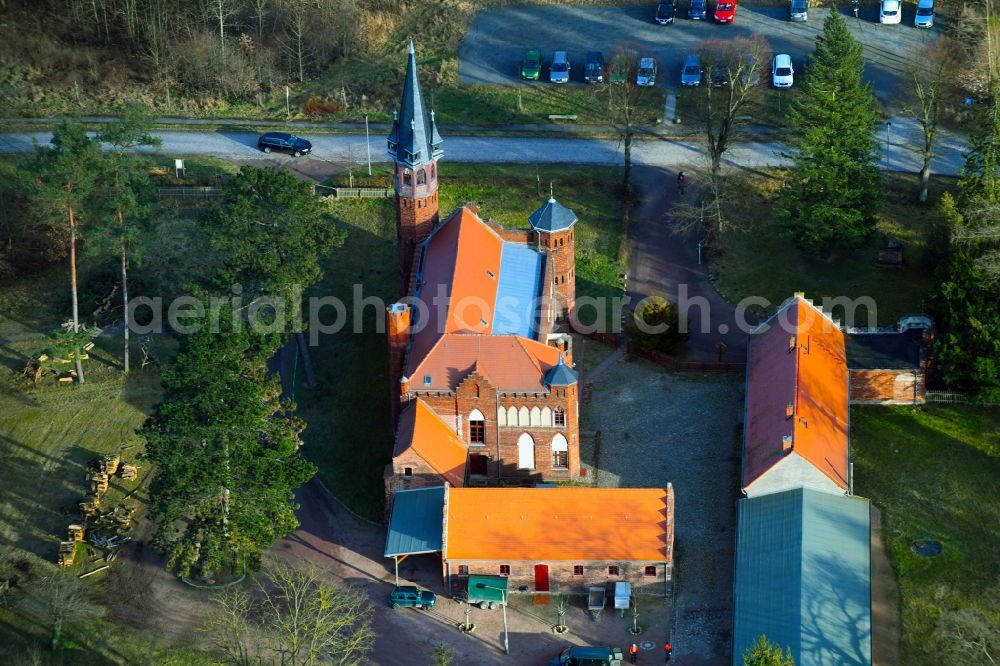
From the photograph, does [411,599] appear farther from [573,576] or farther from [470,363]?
[470,363]

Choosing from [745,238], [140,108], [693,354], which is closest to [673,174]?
[745,238]

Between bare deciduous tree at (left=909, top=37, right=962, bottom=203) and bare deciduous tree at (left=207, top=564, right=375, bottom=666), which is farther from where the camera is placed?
bare deciduous tree at (left=909, top=37, right=962, bottom=203)

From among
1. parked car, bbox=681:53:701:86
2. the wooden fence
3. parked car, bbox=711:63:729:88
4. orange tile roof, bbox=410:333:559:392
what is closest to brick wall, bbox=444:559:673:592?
orange tile roof, bbox=410:333:559:392

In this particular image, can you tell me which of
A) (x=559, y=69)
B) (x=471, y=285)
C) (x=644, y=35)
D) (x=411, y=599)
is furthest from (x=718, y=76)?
(x=411, y=599)

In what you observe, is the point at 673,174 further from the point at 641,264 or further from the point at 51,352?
the point at 51,352

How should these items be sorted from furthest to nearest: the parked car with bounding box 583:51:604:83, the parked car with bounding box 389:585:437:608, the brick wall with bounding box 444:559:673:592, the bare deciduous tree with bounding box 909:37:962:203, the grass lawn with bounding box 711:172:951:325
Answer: the parked car with bounding box 583:51:604:83 < the bare deciduous tree with bounding box 909:37:962:203 < the grass lawn with bounding box 711:172:951:325 < the parked car with bounding box 389:585:437:608 < the brick wall with bounding box 444:559:673:592

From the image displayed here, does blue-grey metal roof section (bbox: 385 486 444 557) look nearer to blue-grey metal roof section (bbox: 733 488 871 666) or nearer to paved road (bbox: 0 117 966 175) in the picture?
blue-grey metal roof section (bbox: 733 488 871 666)
